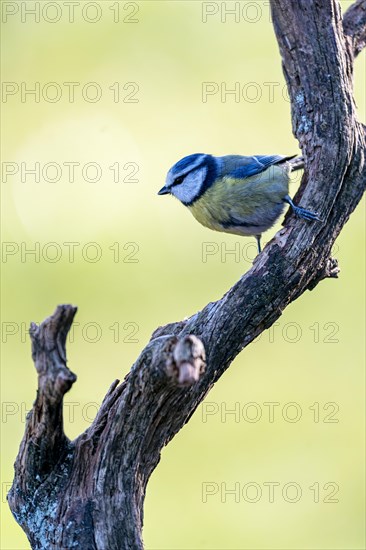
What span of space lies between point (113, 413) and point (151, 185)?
460cm

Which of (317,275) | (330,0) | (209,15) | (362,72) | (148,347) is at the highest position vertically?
(209,15)

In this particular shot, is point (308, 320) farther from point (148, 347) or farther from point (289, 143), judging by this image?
point (148, 347)

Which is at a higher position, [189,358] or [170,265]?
[170,265]

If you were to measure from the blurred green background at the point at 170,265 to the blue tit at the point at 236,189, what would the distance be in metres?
1.87

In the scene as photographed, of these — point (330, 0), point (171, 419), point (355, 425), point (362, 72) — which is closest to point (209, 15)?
point (362, 72)

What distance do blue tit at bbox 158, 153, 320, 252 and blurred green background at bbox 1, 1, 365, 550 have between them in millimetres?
1870

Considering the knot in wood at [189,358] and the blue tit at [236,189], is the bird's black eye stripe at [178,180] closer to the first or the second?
the blue tit at [236,189]

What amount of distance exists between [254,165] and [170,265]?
3.33 m

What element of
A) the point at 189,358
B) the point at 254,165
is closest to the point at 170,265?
the point at 254,165

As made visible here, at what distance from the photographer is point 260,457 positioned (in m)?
5.58

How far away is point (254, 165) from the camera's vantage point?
11.1 ft

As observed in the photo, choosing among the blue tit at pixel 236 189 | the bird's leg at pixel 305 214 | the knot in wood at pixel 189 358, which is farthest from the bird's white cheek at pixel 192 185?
the knot in wood at pixel 189 358

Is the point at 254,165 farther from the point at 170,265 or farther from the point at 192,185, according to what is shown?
the point at 170,265

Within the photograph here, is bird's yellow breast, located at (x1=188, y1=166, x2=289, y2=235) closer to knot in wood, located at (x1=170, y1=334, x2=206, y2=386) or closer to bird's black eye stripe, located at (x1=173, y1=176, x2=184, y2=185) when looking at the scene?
bird's black eye stripe, located at (x1=173, y1=176, x2=184, y2=185)
